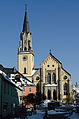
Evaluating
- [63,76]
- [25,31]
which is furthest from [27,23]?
[63,76]

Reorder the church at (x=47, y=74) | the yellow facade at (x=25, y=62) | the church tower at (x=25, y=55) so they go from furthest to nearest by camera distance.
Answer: the yellow facade at (x=25, y=62) < the church tower at (x=25, y=55) < the church at (x=47, y=74)

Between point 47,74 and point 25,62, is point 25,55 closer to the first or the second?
point 25,62

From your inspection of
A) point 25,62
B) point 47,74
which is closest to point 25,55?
point 25,62

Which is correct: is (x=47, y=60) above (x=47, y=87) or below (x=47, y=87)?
above

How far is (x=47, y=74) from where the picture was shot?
310 ft

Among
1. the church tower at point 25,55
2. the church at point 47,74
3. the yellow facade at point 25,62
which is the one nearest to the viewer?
the church at point 47,74

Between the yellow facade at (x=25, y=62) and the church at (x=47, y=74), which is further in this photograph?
the yellow facade at (x=25, y=62)

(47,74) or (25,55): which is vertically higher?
(25,55)

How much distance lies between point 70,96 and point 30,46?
26519mm

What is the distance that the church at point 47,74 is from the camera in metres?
91.8

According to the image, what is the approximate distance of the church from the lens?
301 feet

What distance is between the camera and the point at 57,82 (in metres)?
93.1

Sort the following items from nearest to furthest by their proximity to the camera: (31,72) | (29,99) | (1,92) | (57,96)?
1. (1,92)
2. (29,99)
3. (57,96)
4. (31,72)

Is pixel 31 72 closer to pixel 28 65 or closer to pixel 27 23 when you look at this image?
pixel 28 65
